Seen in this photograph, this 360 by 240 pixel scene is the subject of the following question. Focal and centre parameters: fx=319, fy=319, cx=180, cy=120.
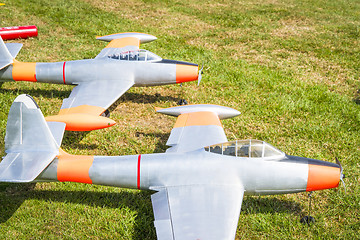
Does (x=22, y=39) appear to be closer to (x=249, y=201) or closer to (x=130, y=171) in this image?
(x=130, y=171)

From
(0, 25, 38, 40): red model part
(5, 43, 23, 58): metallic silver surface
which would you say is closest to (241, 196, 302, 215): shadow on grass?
(5, 43, 23, 58): metallic silver surface

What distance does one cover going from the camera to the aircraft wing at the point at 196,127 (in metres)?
7.59

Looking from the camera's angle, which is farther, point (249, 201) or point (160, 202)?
point (249, 201)

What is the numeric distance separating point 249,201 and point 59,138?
4.63m

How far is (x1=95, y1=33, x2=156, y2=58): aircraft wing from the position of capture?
11609 millimetres

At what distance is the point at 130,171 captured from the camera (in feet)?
21.6

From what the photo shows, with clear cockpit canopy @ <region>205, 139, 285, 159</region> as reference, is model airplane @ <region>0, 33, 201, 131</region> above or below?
above

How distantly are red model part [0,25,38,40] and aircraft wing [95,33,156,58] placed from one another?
14.4 ft

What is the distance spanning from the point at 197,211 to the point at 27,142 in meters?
3.77

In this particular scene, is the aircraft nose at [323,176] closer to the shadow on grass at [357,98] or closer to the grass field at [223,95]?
the grass field at [223,95]

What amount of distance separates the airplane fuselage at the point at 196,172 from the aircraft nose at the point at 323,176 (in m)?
0.02

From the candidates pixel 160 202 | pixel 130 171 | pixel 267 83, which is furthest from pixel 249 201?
pixel 267 83

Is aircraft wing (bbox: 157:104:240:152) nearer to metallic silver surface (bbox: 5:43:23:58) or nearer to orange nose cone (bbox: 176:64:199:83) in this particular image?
orange nose cone (bbox: 176:64:199:83)

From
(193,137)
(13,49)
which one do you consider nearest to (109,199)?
(193,137)
